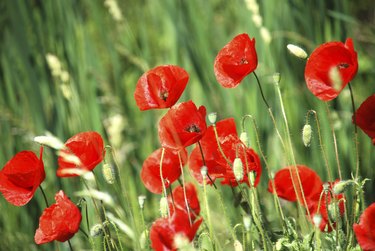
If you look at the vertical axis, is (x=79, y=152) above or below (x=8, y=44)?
below

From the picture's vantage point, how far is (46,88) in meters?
2.09

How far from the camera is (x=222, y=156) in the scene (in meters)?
1.13

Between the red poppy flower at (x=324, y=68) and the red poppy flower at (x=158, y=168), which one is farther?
the red poppy flower at (x=158, y=168)

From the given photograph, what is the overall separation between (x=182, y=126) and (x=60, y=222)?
0.81ft

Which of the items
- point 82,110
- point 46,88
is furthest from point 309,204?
point 46,88

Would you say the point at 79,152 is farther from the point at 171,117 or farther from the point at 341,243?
the point at 341,243

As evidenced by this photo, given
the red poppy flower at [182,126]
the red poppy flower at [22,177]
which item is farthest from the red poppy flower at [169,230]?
the red poppy flower at [22,177]

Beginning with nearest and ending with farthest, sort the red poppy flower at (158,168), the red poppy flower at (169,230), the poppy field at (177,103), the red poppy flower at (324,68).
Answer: the red poppy flower at (169,230) < the red poppy flower at (324,68) < the red poppy flower at (158,168) < the poppy field at (177,103)

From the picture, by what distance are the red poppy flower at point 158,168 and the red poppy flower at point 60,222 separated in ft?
0.57

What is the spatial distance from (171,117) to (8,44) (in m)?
1.17

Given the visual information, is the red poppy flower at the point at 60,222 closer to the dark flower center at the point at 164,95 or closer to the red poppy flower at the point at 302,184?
the dark flower center at the point at 164,95

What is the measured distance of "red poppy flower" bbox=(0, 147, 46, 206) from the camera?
1132mm

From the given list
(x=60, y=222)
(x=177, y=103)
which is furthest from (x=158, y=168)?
(x=177, y=103)

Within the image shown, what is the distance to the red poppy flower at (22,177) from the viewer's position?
1.13m
